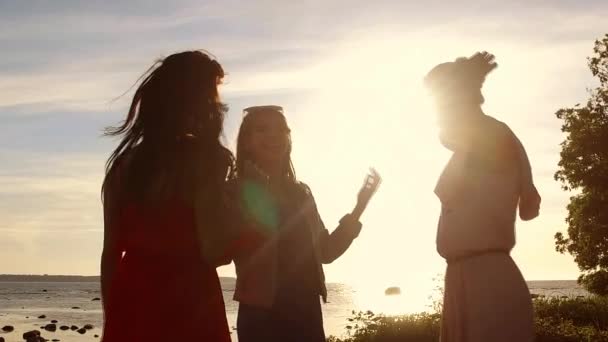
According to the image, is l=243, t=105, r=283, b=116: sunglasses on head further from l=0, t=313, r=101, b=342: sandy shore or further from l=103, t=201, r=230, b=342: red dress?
l=0, t=313, r=101, b=342: sandy shore

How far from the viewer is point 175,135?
4.71 meters

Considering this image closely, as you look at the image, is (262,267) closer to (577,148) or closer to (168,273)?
(168,273)

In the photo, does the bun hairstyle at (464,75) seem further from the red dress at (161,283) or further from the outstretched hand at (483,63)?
the red dress at (161,283)

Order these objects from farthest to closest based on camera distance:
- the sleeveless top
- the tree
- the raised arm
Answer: the tree → the raised arm → the sleeveless top

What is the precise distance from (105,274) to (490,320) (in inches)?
100

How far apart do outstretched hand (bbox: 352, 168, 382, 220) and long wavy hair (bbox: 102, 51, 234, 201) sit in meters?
1.86

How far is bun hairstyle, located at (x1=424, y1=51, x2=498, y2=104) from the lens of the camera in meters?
5.55

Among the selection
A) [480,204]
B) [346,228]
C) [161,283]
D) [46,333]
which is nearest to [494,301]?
[480,204]

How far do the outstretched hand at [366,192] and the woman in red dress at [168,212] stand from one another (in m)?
1.83

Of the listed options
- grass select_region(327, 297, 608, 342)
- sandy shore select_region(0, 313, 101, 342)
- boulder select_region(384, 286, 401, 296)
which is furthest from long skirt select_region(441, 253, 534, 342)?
boulder select_region(384, 286, 401, 296)

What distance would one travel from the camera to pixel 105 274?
15.3 ft

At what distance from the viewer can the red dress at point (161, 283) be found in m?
4.73

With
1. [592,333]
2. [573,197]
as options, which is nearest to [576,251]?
[573,197]

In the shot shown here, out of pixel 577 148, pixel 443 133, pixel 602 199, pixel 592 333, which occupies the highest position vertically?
pixel 577 148
